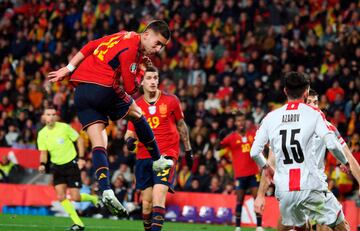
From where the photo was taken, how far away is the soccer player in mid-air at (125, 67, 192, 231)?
12.5 meters

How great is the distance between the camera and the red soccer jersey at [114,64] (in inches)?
382

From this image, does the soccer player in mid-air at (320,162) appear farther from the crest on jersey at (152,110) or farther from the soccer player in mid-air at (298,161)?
the crest on jersey at (152,110)

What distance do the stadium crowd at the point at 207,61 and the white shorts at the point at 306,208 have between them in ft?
33.1

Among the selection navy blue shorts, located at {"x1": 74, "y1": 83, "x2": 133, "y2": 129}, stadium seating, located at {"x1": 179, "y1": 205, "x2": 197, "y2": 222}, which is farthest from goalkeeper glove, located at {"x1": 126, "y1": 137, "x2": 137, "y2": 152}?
stadium seating, located at {"x1": 179, "y1": 205, "x2": 197, "y2": 222}

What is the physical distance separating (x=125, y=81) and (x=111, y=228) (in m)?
7.52

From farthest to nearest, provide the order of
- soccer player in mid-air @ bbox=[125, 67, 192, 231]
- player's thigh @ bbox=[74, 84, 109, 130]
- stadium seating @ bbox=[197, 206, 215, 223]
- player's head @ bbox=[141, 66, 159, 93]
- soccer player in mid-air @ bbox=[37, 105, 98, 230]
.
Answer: stadium seating @ bbox=[197, 206, 215, 223], soccer player in mid-air @ bbox=[37, 105, 98, 230], player's head @ bbox=[141, 66, 159, 93], soccer player in mid-air @ bbox=[125, 67, 192, 231], player's thigh @ bbox=[74, 84, 109, 130]

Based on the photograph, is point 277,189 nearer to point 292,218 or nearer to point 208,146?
point 292,218

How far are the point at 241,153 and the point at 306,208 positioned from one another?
8.98 meters

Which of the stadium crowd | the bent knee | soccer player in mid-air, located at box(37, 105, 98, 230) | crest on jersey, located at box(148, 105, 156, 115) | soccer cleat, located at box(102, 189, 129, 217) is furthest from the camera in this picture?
the stadium crowd

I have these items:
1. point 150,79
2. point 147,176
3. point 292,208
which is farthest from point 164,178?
point 292,208

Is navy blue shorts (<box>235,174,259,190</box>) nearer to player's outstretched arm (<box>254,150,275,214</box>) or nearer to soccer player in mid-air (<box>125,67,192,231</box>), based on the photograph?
soccer player in mid-air (<box>125,67,192,231</box>)

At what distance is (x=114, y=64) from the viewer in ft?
32.3

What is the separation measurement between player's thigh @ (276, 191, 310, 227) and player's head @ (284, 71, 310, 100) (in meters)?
1.01

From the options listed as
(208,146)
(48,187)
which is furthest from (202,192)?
(48,187)
